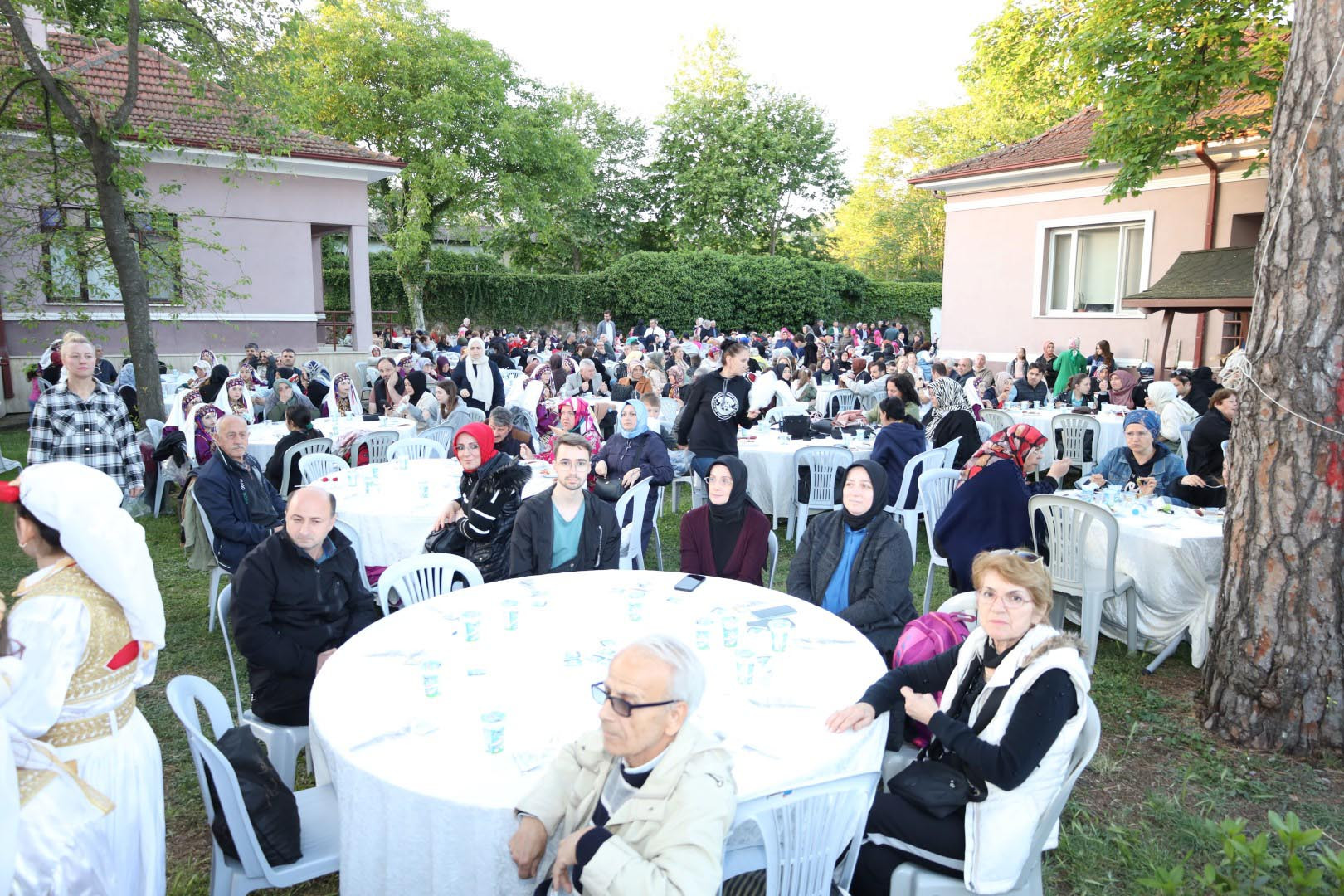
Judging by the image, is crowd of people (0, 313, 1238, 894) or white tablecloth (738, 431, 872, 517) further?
white tablecloth (738, 431, 872, 517)

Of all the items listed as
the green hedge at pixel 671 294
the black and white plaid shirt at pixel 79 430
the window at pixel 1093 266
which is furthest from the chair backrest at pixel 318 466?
the green hedge at pixel 671 294

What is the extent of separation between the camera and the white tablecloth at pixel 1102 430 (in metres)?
9.77

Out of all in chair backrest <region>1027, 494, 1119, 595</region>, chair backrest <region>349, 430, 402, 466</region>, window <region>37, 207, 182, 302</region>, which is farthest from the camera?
window <region>37, 207, 182, 302</region>

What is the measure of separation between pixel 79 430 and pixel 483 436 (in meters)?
3.27

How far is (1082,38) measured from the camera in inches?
479

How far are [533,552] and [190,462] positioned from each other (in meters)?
4.83

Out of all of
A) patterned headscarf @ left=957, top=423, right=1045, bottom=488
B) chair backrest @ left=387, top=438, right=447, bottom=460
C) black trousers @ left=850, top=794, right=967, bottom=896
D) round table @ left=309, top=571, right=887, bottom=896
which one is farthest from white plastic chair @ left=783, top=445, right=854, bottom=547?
black trousers @ left=850, top=794, right=967, bottom=896

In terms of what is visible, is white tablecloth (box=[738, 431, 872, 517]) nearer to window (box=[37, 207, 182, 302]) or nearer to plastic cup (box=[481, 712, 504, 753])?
plastic cup (box=[481, 712, 504, 753])

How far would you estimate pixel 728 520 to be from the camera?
183 inches

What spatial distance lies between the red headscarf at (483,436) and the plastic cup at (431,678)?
2.50 meters

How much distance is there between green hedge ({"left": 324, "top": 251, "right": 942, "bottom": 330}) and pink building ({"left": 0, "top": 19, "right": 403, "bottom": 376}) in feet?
29.1

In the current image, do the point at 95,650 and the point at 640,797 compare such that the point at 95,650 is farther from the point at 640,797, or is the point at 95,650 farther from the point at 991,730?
the point at 991,730

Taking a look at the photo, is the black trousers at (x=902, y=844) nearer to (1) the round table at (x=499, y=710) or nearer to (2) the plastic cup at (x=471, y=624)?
(1) the round table at (x=499, y=710)

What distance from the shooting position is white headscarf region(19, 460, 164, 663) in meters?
2.12
